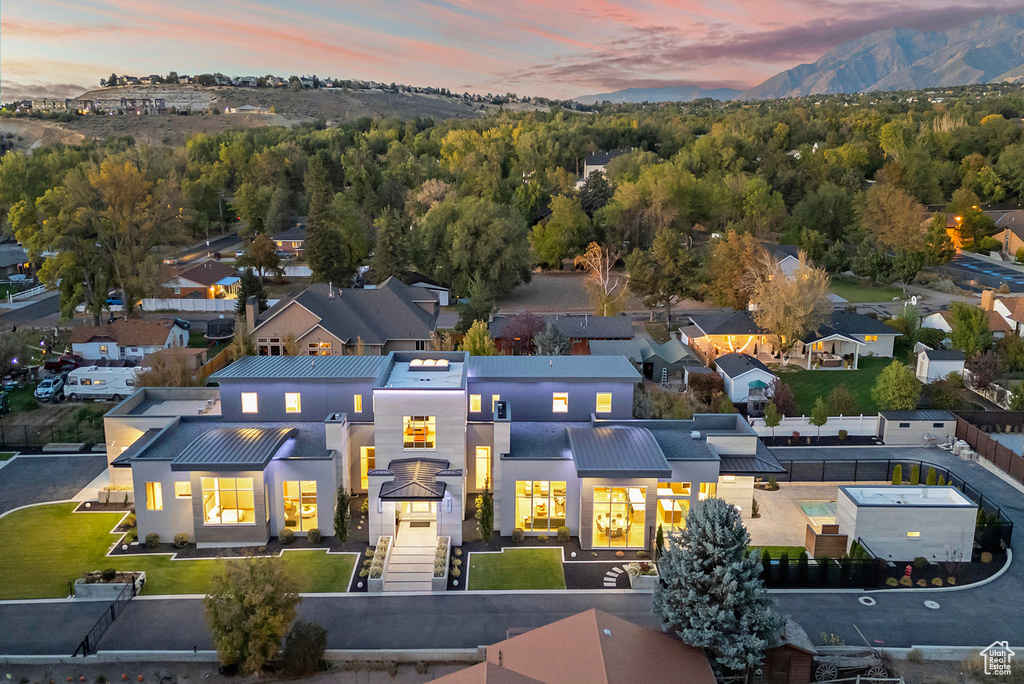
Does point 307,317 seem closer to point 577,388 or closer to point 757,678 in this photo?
point 577,388

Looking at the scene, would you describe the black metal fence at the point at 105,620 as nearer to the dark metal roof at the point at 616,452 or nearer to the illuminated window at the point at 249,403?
the illuminated window at the point at 249,403

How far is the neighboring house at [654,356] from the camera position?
1724 inches

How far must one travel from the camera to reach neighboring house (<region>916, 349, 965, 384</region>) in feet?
140

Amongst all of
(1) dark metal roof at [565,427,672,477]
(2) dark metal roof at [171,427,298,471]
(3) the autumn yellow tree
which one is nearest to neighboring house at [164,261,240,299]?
(3) the autumn yellow tree

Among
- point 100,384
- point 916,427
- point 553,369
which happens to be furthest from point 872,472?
point 100,384

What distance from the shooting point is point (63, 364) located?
45.4 meters

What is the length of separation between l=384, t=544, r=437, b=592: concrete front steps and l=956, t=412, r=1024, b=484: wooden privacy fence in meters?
24.8

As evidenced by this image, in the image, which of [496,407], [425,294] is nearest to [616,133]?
[425,294]

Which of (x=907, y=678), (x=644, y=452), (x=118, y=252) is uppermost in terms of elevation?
(x=118, y=252)

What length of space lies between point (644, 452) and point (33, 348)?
44832 millimetres

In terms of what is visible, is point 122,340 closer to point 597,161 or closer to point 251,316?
point 251,316

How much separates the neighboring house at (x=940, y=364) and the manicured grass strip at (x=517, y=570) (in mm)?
29254

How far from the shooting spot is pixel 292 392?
2964 centimetres

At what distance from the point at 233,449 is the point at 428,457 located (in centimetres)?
689
